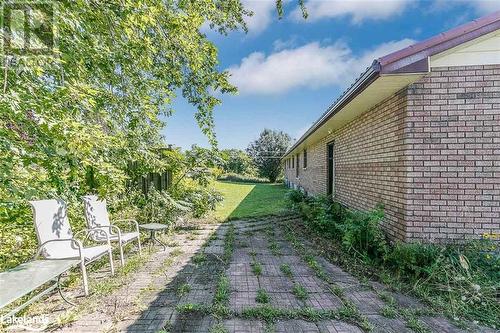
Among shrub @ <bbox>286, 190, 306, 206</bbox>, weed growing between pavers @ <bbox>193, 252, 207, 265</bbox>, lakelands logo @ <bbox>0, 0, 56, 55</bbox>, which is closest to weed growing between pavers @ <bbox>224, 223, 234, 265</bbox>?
weed growing between pavers @ <bbox>193, 252, 207, 265</bbox>

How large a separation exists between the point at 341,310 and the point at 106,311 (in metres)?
2.50

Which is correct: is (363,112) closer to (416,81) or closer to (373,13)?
(416,81)

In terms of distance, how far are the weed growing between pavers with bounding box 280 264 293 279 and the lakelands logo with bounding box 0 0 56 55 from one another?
13.1 feet

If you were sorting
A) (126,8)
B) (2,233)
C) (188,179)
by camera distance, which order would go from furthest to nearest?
(188,179) → (2,233) → (126,8)

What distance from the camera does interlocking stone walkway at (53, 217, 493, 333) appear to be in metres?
2.84

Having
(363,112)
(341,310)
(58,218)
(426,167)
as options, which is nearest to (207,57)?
(363,112)

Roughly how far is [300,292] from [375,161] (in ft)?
10.0

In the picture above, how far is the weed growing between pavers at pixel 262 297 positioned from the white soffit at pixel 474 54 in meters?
3.86

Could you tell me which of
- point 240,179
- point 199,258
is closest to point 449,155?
point 199,258

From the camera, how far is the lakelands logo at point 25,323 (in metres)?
2.70

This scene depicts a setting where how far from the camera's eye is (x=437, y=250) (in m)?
3.95

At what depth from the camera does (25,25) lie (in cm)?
296

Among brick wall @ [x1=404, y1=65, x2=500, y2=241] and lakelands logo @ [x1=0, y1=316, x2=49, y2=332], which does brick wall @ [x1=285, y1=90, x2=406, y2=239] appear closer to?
brick wall @ [x1=404, y1=65, x2=500, y2=241]

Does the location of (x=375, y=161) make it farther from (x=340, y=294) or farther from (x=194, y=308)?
(x=194, y=308)
